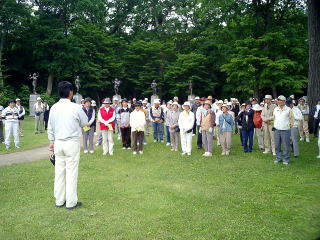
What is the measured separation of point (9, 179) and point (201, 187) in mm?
5126

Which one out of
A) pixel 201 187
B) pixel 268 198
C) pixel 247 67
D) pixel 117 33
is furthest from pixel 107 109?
pixel 117 33

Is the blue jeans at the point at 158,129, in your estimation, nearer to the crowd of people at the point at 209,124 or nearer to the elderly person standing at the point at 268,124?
the crowd of people at the point at 209,124

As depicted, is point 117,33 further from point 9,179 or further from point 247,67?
point 9,179

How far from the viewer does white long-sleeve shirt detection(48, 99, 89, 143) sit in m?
6.02

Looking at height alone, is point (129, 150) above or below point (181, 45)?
below

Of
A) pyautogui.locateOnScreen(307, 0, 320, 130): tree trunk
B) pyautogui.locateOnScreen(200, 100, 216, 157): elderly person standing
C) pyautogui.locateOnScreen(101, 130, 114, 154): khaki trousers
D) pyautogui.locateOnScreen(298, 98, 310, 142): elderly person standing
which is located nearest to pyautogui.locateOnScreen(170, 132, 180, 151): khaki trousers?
pyautogui.locateOnScreen(200, 100, 216, 157): elderly person standing

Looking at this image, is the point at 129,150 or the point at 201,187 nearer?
the point at 201,187

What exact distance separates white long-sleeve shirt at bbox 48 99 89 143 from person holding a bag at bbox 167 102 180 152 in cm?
755

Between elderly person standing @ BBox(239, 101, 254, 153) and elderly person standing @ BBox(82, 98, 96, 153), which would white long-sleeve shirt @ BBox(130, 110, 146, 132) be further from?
elderly person standing @ BBox(239, 101, 254, 153)

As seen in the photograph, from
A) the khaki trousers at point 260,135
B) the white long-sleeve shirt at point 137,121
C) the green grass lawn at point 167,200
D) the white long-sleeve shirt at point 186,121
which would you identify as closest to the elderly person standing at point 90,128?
the white long-sleeve shirt at point 137,121

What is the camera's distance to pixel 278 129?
10203 millimetres

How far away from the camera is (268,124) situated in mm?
12055

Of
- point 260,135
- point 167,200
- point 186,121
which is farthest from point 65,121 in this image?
point 260,135

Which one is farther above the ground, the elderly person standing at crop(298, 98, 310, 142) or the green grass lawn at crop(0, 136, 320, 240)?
the elderly person standing at crop(298, 98, 310, 142)
